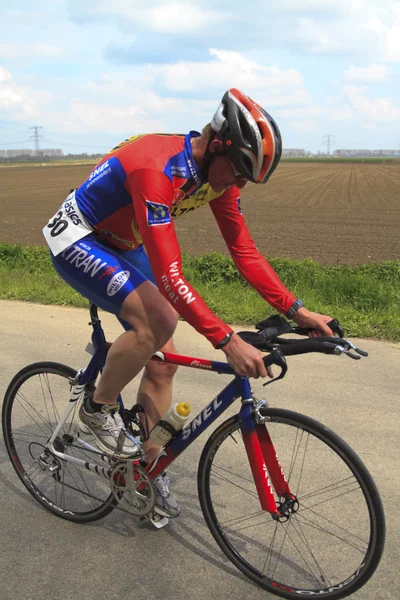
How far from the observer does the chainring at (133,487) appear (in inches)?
106

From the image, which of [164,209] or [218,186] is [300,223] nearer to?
[218,186]

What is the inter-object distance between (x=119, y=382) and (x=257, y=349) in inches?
28.4

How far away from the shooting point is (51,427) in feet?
11.8

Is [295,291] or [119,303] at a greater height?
[119,303]

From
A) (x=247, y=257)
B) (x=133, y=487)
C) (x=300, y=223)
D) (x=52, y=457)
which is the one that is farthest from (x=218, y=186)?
(x=300, y=223)

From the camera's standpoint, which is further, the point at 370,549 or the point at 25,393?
the point at 25,393

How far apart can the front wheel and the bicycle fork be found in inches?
1.8

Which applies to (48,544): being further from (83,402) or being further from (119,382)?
(119,382)

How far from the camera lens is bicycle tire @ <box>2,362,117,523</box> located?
9.82 feet

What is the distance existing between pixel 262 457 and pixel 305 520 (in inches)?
24.9

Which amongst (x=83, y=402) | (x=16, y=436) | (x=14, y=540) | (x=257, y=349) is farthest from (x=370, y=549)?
(x=16, y=436)

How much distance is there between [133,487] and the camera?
8.90ft

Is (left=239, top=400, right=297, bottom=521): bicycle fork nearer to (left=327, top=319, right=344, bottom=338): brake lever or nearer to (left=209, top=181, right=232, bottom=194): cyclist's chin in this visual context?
(left=327, top=319, right=344, bottom=338): brake lever

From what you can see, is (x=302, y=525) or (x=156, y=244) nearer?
(x=156, y=244)
